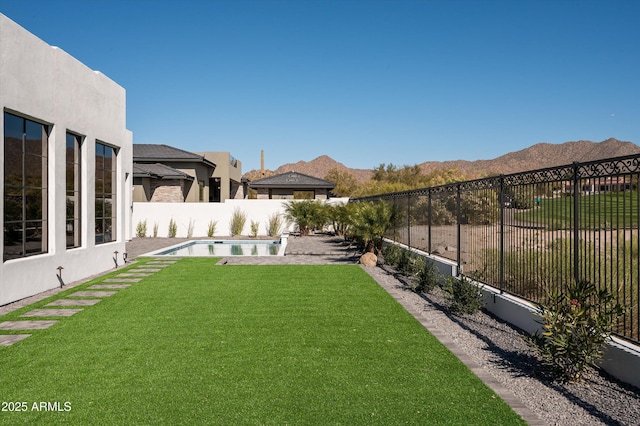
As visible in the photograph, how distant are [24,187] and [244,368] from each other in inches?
248

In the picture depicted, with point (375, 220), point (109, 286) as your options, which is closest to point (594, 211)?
point (375, 220)

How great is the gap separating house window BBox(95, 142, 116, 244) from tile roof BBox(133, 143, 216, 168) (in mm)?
17229

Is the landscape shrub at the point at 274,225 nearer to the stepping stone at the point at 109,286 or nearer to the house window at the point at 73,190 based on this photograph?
the house window at the point at 73,190

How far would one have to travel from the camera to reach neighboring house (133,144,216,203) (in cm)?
2498

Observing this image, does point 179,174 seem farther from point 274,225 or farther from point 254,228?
point 274,225

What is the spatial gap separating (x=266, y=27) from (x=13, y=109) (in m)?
14.5

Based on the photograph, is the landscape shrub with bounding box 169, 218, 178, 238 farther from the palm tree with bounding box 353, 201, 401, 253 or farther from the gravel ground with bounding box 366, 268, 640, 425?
the gravel ground with bounding box 366, 268, 640, 425

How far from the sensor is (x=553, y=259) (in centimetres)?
567

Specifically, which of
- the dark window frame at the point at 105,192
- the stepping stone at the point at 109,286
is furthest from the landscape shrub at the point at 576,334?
the dark window frame at the point at 105,192

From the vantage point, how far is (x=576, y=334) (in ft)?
14.0

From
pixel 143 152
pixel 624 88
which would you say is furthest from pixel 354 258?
pixel 624 88

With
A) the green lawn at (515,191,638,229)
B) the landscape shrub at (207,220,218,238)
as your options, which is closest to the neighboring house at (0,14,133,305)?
the green lawn at (515,191,638,229)

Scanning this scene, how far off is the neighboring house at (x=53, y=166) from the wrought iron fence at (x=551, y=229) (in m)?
8.16

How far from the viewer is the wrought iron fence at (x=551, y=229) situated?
14.4 feet
